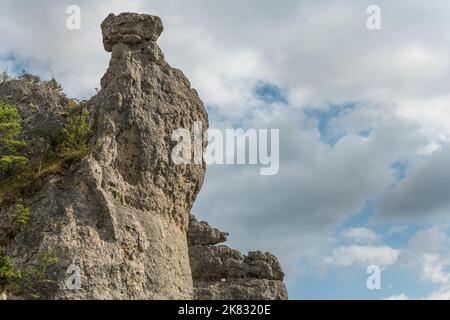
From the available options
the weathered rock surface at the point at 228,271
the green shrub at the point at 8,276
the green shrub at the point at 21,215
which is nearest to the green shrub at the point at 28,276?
the green shrub at the point at 8,276

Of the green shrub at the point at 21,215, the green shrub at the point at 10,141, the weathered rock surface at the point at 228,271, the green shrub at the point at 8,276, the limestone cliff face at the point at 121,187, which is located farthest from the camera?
the weathered rock surface at the point at 228,271

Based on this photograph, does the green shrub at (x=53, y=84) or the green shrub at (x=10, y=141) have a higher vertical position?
the green shrub at (x=53, y=84)

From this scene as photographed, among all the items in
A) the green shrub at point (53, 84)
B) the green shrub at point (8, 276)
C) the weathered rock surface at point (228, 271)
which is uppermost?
the green shrub at point (53, 84)

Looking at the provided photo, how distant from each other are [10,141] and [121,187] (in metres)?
3.43

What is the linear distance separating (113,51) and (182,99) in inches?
105

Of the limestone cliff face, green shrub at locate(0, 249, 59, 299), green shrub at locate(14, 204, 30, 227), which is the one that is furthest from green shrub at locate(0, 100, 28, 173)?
green shrub at locate(0, 249, 59, 299)

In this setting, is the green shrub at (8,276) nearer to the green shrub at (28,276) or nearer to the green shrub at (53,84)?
the green shrub at (28,276)

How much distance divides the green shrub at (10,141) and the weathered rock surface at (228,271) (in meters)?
12.0

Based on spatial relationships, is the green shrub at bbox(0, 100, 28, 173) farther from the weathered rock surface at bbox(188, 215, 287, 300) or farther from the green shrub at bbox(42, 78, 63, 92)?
the weathered rock surface at bbox(188, 215, 287, 300)

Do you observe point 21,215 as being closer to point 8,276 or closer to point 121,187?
point 8,276

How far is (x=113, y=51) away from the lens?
22375 mm

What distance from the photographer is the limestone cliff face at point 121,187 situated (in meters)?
17.6
